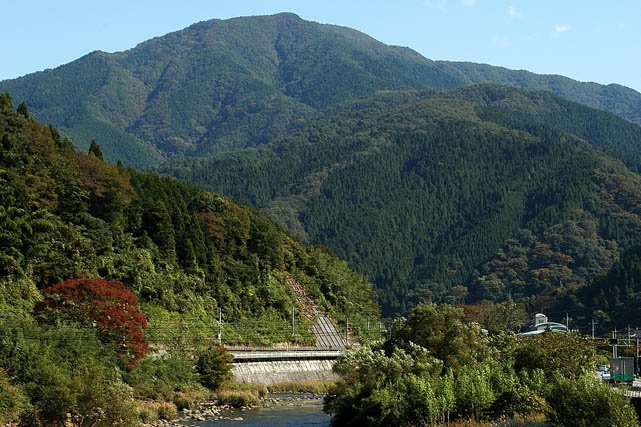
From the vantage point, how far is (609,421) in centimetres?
3631

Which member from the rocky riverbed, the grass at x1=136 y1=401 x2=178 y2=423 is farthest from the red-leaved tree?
the rocky riverbed

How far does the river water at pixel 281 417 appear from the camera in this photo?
206 ft

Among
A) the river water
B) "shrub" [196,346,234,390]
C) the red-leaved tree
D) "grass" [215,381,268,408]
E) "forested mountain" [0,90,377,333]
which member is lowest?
the river water

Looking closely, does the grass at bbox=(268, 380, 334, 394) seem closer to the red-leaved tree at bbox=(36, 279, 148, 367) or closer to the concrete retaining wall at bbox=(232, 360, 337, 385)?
the concrete retaining wall at bbox=(232, 360, 337, 385)

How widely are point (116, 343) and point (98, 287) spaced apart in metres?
4.36

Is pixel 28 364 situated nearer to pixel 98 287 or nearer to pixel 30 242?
pixel 98 287

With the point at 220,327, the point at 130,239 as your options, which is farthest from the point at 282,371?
the point at 130,239

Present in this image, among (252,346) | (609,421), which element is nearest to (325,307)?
(252,346)

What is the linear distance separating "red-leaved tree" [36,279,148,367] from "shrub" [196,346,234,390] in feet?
29.8

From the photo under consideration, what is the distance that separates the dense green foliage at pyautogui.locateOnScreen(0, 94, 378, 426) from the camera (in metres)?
56.8

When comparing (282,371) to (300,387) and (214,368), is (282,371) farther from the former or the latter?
(214,368)

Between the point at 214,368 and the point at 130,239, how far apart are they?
19572 millimetres

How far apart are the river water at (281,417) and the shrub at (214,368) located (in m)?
5.98

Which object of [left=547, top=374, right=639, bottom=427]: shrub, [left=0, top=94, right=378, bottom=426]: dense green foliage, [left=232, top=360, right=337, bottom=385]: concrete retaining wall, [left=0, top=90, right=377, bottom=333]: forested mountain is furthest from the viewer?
[left=232, top=360, right=337, bottom=385]: concrete retaining wall
